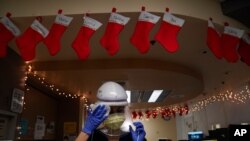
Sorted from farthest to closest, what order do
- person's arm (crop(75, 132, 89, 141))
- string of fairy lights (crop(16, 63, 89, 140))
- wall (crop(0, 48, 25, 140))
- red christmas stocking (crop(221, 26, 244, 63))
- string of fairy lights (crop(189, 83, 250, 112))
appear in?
string of fairy lights (crop(189, 83, 250, 112)), string of fairy lights (crop(16, 63, 89, 140)), wall (crop(0, 48, 25, 140)), red christmas stocking (crop(221, 26, 244, 63)), person's arm (crop(75, 132, 89, 141))

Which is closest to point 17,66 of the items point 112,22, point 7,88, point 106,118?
point 7,88

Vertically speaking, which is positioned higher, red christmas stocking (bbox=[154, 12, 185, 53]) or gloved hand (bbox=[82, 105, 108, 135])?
red christmas stocking (bbox=[154, 12, 185, 53])

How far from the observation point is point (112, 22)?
232cm

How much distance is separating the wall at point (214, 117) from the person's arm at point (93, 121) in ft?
17.9

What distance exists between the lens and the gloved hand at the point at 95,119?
177 centimetres

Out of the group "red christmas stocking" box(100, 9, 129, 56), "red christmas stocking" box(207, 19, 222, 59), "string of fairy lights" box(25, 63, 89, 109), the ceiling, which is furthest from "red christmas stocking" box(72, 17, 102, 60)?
"string of fairy lights" box(25, 63, 89, 109)

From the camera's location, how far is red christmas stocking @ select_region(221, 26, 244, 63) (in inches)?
96.2

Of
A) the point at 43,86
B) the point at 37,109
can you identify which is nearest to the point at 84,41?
the point at 43,86

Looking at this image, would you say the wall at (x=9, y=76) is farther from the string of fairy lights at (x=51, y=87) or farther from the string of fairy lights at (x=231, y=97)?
the string of fairy lights at (x=231, y=97)

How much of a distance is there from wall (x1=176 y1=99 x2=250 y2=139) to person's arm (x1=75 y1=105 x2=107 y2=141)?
547 cm

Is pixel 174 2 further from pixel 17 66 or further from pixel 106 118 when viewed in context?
pixel 17 66

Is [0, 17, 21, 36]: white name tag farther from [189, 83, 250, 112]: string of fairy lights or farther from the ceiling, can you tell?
[189, 83, 250, 112]: string of fairy lights

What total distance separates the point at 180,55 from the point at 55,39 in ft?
8.19

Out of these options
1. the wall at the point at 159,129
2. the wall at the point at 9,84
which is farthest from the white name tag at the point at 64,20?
the wall at the point at 159,129
